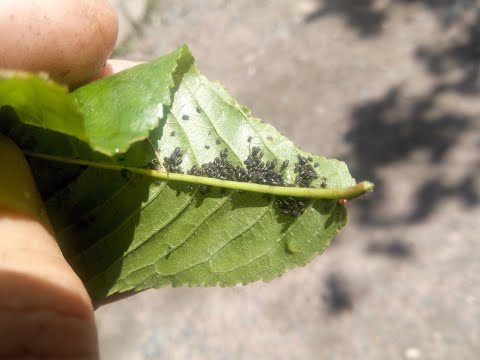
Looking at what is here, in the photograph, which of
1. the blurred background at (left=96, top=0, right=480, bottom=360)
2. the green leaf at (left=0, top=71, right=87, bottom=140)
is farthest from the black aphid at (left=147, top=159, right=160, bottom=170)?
the blurred background at (left=96, top=0, right=480, bottom=360)

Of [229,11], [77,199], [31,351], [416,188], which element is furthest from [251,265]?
[229,11]

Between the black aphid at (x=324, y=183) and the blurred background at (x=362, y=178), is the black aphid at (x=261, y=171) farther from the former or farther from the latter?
the blurred background at (x=362, y=178)

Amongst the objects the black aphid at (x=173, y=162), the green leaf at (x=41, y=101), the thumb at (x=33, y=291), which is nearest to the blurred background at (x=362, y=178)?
the black aphid at (x=173, y=162)

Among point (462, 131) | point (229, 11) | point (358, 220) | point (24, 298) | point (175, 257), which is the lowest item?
point (24, 298)

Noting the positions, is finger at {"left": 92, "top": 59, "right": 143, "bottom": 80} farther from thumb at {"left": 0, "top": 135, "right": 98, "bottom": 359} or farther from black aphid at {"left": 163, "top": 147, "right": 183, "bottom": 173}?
thumb at {"left": 0, "top": 135, "right": 98, "bottom": 359}

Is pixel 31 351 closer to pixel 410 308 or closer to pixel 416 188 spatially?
pixel 410 308

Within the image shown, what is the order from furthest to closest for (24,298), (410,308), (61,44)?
(410,308) → (61,44) → (24,298)
